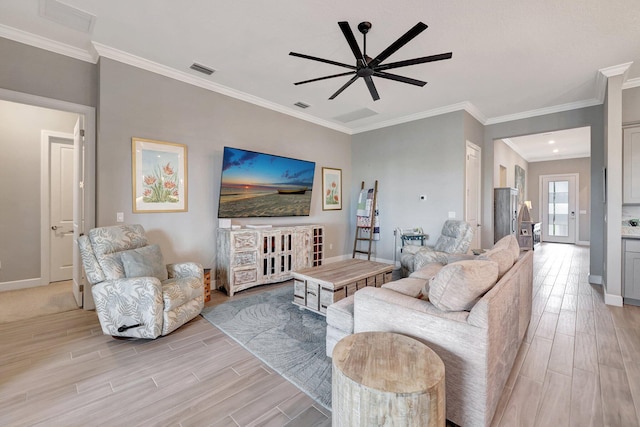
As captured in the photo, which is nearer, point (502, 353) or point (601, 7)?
point (502, 353)

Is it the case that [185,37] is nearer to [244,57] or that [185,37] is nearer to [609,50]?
[244,57]

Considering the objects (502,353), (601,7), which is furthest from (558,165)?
(502,353)

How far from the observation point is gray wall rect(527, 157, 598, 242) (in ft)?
28.8

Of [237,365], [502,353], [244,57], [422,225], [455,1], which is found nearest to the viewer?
[502,353]

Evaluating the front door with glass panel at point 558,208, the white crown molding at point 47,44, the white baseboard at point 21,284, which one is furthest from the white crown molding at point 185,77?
the front door with glass panel at point 558,208

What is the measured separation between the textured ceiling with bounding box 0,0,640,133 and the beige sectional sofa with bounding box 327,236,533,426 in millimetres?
2376

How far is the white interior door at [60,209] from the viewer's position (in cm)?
425

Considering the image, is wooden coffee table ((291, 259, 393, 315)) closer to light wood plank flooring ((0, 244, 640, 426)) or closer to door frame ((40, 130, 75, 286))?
light wood plank flooring ((0, 244, 640, 426))

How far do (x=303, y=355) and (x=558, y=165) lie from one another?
439 inches

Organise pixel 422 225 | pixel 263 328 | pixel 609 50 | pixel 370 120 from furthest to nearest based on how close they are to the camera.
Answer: pixel 370 120 < pixel 422 225 < pixel 609 50 < pixel 263 328

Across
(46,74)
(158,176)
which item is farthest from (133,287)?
(46,74)

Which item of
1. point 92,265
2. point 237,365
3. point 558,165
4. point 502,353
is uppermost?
point 558,165

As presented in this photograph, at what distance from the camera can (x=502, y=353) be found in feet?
5.54

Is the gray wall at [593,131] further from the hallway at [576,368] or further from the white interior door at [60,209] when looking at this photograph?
the white interior door at [60,209]
